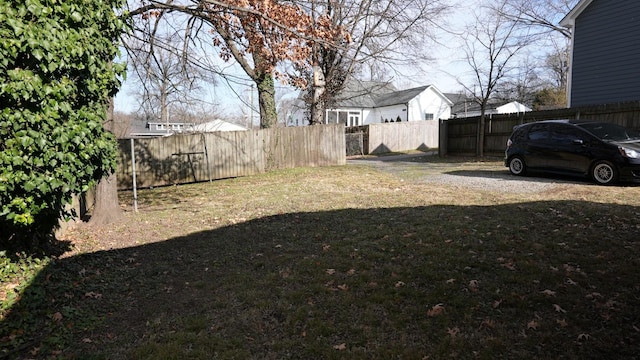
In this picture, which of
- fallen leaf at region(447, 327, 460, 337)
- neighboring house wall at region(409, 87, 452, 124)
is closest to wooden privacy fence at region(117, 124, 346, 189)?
fallen leaf at region(447, 327, 460, 337)

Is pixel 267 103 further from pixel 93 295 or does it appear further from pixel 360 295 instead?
pixel 360 295

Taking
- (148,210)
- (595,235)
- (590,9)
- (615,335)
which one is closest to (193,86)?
(148,210)

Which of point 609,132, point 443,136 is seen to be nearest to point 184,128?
point 443,136

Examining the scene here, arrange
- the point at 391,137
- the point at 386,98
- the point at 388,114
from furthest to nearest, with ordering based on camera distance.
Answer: the point at 386,98 < the point at 388,114 < the point at 391,137

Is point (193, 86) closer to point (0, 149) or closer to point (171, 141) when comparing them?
point (171, 141)

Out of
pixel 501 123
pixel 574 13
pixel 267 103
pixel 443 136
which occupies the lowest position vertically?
pixel 443 136

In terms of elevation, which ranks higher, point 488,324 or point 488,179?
point 488,179

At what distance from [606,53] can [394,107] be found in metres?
24.4

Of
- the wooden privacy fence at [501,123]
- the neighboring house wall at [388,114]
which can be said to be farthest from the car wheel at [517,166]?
the neighboring house wall at [388,114]

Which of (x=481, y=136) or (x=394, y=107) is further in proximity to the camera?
(x=394, y=107)

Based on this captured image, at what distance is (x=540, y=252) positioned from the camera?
462 centimetres

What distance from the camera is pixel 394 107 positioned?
37188 mm

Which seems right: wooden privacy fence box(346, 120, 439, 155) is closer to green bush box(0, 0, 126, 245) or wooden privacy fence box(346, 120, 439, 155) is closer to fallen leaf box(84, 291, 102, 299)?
green bush box(0, 0, 126, 245)

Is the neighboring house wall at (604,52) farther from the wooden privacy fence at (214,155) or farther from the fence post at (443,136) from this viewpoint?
the wooden privacy fence at (214,155)
